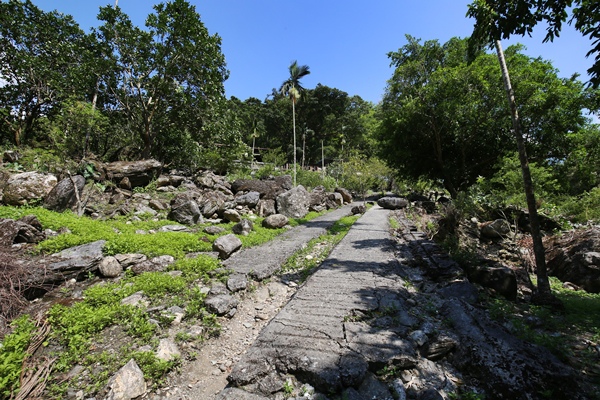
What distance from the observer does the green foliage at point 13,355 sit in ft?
7.30

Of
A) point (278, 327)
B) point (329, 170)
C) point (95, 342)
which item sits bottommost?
point (95, 342)

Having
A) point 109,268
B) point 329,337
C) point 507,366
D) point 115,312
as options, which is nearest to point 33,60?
point 109,268

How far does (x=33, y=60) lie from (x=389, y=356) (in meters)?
20.3

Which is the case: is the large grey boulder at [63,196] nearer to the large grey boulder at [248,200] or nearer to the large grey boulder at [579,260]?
the large grey boulder at [248,200]

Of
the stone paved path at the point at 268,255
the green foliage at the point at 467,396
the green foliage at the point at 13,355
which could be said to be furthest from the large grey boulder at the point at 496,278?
the green foliage at the point at 13,355

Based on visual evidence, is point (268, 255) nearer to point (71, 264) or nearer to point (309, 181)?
point (71, 264)

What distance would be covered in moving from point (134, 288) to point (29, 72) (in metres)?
17.8

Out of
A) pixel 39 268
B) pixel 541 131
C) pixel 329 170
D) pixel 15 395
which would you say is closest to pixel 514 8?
pixel 15 395

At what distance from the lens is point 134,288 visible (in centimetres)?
407

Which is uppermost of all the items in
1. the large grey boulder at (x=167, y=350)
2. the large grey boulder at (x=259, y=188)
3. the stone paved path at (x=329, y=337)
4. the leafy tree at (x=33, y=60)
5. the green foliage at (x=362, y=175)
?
the leafy tree at (x=33, y=60)

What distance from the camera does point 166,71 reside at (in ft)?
39.3

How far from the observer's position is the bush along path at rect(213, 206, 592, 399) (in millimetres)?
2297

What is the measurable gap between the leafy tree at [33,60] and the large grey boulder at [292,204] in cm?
1099

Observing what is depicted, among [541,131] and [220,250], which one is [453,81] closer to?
[541,131]
